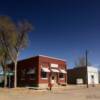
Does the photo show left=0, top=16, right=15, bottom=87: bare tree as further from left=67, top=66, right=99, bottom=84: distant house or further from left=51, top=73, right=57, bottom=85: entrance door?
left=67, top=66, right=99, bottom=84: distant house

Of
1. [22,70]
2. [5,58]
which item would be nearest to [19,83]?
[22,70]

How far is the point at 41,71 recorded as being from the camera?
48750 millimetres

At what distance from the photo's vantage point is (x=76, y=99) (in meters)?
25.5

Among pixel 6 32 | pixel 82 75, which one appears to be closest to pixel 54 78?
pixel 6 32

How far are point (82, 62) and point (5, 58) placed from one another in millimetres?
64008

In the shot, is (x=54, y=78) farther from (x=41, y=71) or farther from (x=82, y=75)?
(x=82, y=75)

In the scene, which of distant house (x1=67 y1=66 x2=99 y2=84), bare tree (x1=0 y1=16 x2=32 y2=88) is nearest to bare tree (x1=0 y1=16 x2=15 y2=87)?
bare tree (x1=0 y1=16 x2=32 y2=88)

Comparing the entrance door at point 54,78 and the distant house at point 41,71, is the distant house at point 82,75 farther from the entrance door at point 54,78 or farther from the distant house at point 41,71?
the entrance door at point 54,78

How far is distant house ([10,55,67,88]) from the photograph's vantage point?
1918 inches

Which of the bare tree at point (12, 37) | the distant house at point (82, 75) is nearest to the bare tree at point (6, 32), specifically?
the bare tree at point (12, 37)

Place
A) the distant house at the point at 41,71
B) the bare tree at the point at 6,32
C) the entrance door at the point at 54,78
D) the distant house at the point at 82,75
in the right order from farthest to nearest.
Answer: the distant house at the point at 82,75 → the entrance door at the point at 54,78 → the distant house at the point at 41,71 → the bare tree at the point at 6,32

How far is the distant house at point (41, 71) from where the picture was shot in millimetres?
48719

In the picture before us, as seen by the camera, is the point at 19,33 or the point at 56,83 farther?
the point at 56,83

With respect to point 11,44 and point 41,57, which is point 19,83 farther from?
point 11,44
